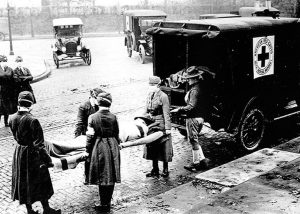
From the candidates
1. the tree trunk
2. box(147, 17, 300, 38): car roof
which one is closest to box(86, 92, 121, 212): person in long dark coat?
box(147, 17, 300, 38): car roof

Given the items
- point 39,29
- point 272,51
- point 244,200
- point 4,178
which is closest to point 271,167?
point 244,200

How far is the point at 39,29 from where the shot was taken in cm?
4778

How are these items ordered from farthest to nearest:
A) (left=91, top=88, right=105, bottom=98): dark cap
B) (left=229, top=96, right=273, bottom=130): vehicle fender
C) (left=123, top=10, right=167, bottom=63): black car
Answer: (left=123, top=10, right=167, bottom=63): black car < (left=229, top=96, right=273, bottom=130): vehicle fender < (left=91, top=88, right=105, bottom=98): dark cap

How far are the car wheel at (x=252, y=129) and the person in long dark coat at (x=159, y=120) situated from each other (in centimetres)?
178

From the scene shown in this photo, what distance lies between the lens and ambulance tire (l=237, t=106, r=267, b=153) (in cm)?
833

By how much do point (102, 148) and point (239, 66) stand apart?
3.49 meters

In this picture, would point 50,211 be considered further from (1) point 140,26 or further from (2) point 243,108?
(1) point 140,26

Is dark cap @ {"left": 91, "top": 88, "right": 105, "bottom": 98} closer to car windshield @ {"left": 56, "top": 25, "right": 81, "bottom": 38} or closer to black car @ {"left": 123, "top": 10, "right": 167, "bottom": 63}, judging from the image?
black car @ {"left": 123, "top": 10, "right": 167, "bottom": 63}

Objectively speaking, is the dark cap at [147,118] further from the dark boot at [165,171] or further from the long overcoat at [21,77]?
the long overcoat at [21,77]

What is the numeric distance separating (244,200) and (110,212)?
1.91m

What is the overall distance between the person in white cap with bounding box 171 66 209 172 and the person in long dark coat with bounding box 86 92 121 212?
6.51 ft

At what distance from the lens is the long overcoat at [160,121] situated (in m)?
7.22

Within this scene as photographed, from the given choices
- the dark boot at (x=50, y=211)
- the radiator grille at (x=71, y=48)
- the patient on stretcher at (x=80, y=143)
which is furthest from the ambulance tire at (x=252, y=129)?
the radiator grille at (x=71, y=48)

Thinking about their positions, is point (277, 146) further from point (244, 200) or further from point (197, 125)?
point (244, 200)
